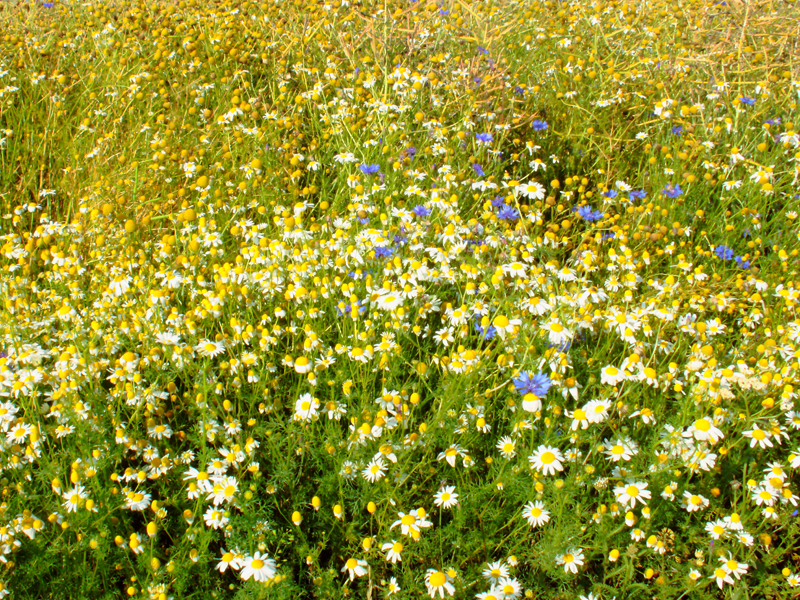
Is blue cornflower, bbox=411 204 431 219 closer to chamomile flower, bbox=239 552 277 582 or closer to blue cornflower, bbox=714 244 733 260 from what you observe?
blue cornflower, bbox=714 244 733 260

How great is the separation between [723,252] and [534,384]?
1.73 m

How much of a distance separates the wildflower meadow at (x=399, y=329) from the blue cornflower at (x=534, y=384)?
0.01 metres

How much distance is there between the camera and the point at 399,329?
7.51 feet

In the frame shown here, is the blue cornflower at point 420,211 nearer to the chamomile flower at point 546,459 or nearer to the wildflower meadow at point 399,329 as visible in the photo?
the wildflower meadow at point 399,329

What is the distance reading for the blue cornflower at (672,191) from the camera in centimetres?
318

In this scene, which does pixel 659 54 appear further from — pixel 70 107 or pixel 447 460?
pixel 70 107

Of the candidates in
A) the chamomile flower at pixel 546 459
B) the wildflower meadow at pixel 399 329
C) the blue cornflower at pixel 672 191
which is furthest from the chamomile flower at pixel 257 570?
the blue cornflower at pixel 672 191

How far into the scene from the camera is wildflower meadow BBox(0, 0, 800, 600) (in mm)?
1807

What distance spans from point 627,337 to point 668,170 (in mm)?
1690


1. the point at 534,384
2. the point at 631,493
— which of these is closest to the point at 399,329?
the point at 534,384

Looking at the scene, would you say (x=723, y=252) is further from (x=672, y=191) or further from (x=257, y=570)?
(x=257, y=570)

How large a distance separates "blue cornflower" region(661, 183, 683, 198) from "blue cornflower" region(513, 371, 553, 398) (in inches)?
67.9

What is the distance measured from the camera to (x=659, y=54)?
4.35 m

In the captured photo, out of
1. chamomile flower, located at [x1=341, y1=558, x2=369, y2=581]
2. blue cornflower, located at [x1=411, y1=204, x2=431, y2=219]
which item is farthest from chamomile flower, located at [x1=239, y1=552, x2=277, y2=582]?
blue cornflower, located at [x1=411, y1=204, x2=431, y2=219]
